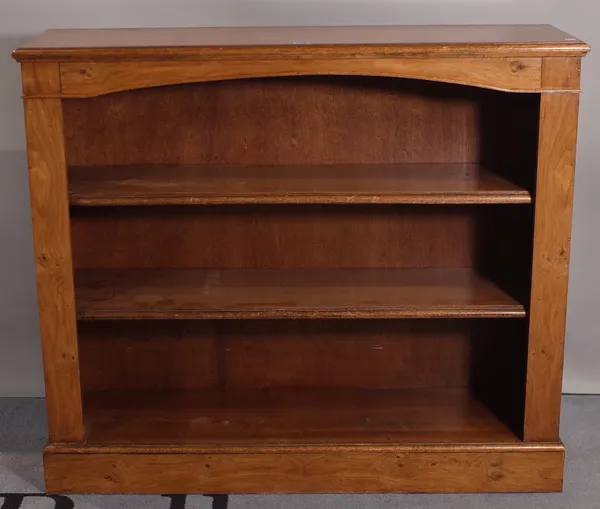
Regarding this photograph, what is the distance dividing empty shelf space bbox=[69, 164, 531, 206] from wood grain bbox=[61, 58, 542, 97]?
0.87 feet

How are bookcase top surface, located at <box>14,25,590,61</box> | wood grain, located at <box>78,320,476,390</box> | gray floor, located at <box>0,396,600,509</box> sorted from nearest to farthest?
bookcase top surface, located at <box>14,25,590,61</box> → gray floor, located at <box>0,396,600,509</box> → wood grain, located at <box>78,320,476,390</box>

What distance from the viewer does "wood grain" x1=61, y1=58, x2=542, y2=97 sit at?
2561mm

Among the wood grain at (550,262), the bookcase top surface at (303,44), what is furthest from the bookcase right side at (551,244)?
the bookcase top surface at (303,44)

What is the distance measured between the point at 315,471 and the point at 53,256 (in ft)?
2.86

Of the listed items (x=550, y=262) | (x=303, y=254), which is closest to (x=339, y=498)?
(x=303, y=254)

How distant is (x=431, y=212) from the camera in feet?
9.99

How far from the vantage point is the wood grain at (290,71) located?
8.40 feet

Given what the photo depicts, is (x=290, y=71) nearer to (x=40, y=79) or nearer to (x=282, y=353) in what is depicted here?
(x=40, y=79)

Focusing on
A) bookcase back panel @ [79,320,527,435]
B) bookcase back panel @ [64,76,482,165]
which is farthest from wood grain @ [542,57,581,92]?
bookcase back panel @ [79,320,527,435]

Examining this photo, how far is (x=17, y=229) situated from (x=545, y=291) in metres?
1.60

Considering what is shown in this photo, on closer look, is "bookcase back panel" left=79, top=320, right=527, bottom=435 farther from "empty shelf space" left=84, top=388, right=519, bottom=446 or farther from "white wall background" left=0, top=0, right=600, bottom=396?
"white wall background" left=0, top=0, right=600, bottom=396

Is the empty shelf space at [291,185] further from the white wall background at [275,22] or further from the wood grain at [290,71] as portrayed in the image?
the white wall background at [275,22]

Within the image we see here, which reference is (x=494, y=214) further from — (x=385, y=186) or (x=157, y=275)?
(x=157, y=275)

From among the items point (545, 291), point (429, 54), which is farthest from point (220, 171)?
point (545, 291)
